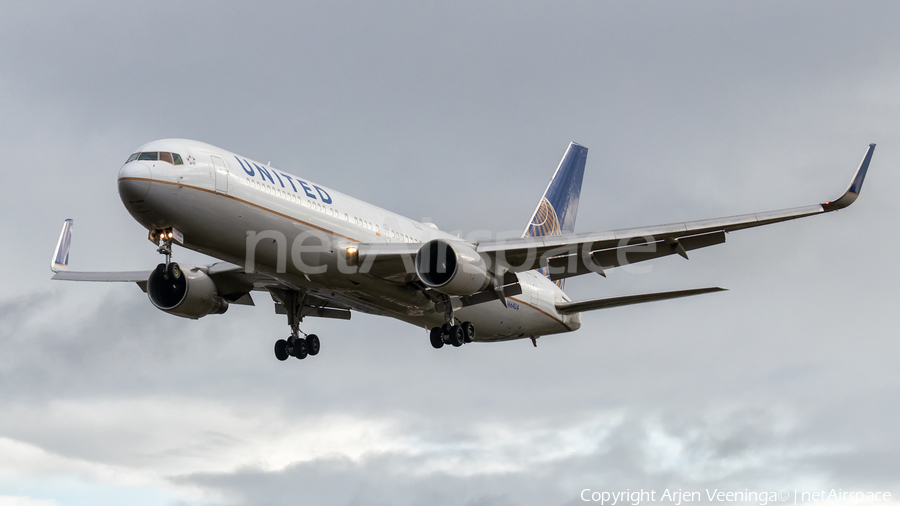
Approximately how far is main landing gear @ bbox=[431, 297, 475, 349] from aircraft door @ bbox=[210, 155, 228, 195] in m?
9.14

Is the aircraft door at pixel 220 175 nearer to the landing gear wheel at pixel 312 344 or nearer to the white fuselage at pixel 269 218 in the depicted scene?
the white fuselage at pixel 269 218

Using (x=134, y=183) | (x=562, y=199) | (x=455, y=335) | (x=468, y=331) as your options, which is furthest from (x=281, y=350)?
(x=562, y=199)

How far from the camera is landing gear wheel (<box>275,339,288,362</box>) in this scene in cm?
3428

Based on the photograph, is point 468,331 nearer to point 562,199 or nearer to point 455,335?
point 455,335

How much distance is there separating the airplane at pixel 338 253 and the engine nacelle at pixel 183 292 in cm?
4

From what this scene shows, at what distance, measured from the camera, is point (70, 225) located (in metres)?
35.1

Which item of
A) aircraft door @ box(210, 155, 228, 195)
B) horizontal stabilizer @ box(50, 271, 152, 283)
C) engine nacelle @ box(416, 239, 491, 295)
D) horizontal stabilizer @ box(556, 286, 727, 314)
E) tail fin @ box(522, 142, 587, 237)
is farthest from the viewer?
tail fin @ box(522, 142, 587, 237)

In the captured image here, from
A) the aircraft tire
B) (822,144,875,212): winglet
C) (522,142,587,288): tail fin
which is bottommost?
(822,144,875,212): winglet

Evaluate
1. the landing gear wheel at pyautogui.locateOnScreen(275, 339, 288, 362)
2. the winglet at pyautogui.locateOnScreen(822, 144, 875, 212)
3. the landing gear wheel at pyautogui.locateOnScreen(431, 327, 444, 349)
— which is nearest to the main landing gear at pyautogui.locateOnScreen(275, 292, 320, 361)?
the landing gear wheel at pyautogui.locateOnScreen(275, 339, 288, 362)

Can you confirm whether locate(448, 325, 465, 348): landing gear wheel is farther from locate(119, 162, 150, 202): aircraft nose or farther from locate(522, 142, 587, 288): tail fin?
locate(119, 162, 150, 202): aircraft nose

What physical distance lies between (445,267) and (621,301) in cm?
779

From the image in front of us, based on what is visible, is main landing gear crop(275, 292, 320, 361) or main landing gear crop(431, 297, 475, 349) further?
main landing gear crop(275, 292, 320, 361)

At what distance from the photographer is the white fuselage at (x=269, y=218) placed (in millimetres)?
24781

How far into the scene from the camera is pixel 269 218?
2650 cm
